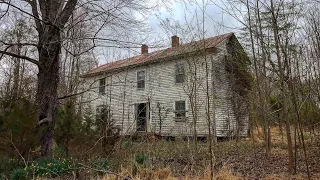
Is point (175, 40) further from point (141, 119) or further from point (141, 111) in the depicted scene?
point (141, 119)

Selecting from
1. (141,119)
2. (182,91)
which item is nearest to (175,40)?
(141,119)

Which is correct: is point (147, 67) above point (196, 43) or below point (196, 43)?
above

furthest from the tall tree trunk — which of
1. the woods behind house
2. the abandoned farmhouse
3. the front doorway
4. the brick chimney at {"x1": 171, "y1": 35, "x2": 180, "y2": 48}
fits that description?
the brick chimney at {"x1": 171, "y1": 35, "x2": 180, "y2": 48}

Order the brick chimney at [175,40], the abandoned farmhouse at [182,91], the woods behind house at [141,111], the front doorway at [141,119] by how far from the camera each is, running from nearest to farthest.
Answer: the woods behind house at [141,111], the brick chimney at [175,40], the front doorway at [141,119], the abandoned farmhouse at [182,91]

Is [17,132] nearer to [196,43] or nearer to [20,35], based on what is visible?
[20,35]

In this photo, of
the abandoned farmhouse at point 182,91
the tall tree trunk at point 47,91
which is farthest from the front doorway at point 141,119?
the tall tree trunk at point 47,91

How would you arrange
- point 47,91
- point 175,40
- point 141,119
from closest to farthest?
point 47,91 < point 175,40 < point 141,119

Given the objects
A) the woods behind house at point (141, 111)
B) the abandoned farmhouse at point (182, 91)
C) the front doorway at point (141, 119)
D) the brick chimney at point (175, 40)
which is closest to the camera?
the woods behind house at point (141, 111)

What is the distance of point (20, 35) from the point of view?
9086mm

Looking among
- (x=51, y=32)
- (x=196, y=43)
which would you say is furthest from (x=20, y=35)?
(x=196, y=43)

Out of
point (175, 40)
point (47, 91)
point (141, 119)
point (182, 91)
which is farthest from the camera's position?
point (182, 91)

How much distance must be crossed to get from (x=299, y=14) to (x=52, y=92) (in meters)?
7.06

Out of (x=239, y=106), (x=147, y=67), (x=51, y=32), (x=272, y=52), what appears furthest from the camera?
(x=147, y=67)

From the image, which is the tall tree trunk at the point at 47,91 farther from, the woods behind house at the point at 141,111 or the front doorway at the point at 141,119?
the front doorway at the point at 141,119
